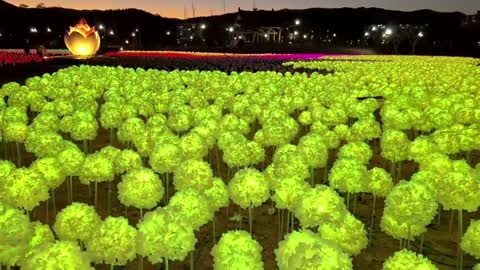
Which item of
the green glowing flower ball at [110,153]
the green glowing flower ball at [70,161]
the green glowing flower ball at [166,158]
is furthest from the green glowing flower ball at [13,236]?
the green glowing flower ball at [110,153]

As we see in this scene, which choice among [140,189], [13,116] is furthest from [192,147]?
[13,116]

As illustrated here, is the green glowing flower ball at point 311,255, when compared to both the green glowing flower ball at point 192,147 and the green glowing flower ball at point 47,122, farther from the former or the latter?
the green glowing flower ball at point 47,122

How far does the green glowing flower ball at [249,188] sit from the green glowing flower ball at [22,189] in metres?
2.86

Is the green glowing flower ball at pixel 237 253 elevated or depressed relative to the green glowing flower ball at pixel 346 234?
elevated

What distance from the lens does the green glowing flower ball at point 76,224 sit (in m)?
6.47

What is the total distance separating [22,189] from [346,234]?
458 centimetres

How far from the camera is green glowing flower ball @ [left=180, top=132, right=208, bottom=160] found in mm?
10375

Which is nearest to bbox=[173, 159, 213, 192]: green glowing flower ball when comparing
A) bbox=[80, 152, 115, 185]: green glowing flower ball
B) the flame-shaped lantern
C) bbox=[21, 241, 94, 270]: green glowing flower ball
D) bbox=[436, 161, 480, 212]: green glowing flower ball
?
bbox=[80, 152, 115, 185]: green glowing flower ball

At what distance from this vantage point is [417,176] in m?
8.23

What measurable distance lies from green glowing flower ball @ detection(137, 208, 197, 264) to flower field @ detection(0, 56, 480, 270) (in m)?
0.02

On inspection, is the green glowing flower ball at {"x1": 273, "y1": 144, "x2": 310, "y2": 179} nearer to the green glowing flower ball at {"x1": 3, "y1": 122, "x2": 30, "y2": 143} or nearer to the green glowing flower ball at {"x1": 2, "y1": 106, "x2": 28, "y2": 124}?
the green glowing flower ball at {"x1": 3, "y1": 122, "x2": 30, "y2": 143}

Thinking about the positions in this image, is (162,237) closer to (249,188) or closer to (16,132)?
(249,188)

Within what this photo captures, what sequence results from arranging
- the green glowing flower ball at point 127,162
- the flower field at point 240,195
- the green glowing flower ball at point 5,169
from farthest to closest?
the green glowing flower ball at point 127,162
the green glowing flower ball at point 5,169
the flower field at point 240,195

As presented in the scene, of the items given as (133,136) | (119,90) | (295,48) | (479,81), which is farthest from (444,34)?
(133,136)
